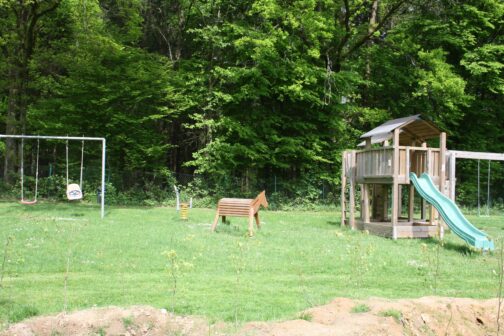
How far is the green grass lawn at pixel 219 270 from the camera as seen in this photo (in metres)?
7.06

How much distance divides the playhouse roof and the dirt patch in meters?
10.5

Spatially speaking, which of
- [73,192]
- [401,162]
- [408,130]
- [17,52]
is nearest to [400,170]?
[401,162]

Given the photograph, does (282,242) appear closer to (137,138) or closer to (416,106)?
(137,138)

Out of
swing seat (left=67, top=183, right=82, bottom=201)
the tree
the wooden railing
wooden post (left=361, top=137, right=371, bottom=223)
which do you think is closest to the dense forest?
the tree

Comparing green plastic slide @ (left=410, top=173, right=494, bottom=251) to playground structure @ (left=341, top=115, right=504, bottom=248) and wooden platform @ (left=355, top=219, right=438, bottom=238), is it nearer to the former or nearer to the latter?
playground structure @ (left=341, top=115, right=504, bottom=248)

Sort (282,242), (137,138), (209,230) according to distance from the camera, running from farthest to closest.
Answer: (137,138) < (209,230) < (282,242)

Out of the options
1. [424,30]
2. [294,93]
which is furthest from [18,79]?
[424,30]

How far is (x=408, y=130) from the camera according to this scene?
61.3 ft

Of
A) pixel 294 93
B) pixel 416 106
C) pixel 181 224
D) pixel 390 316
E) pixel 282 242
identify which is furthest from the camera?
pixel 416 106

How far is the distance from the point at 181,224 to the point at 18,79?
1795 centimetres

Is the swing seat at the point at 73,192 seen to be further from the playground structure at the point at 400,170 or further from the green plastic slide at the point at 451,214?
the green plastic slide at the point at 451,214

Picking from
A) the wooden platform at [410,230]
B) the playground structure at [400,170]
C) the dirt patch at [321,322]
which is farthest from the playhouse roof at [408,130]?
the dirt patch at [321,322]

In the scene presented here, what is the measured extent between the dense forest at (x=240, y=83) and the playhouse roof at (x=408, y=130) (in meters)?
9.82

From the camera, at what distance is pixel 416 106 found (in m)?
32.3
